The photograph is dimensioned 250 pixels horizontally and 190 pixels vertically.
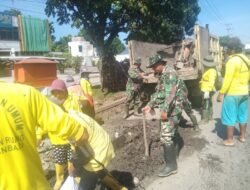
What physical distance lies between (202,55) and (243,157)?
4.87m

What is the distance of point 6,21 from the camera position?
120 feet

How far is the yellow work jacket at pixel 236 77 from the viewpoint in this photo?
5723 mm

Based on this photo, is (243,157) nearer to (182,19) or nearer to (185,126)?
(185,126)

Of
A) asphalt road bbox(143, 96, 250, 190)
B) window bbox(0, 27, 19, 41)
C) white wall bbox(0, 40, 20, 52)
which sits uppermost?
window bbox(0, 27, 19, 41)

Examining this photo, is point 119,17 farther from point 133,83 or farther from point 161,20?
point 133,83

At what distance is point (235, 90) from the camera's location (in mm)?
5820

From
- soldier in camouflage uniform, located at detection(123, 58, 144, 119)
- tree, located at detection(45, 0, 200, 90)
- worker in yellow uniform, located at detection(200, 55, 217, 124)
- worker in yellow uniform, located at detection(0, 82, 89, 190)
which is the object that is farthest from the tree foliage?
worker in yellow uniform, located at detection(0, 82, 89, 190)

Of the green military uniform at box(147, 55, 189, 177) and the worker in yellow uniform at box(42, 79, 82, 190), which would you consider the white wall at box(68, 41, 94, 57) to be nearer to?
the green military uniform at box(147, 55, 189, 177)

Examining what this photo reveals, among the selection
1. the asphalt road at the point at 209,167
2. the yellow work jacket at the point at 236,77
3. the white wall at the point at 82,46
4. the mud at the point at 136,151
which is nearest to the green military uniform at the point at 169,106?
the asphalt road at the point at 209,167

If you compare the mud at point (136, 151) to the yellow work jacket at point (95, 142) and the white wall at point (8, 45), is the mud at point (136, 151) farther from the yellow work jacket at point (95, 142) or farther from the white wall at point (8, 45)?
the white wall at point (8, 45)

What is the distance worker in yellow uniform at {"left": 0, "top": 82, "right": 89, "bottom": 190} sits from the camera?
6.32ft

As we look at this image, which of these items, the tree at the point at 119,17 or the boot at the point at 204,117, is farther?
the tree at the point at 119,17

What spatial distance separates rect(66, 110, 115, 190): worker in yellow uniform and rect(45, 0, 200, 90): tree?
10520 mm

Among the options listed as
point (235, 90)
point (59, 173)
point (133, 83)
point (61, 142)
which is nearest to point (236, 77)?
point (235, 90)
